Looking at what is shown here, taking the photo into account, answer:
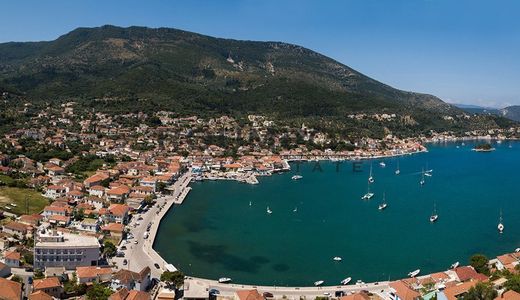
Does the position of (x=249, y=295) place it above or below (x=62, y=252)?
below

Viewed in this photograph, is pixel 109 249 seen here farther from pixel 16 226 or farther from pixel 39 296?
pixel 39 296

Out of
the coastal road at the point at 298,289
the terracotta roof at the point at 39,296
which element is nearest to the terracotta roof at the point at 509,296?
the coastal road at the point at 298,289

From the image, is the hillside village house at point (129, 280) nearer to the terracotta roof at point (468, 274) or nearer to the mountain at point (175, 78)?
the terracotta roof at point (468, 274)

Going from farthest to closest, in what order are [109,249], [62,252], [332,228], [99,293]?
[332,228]
[109,249]
[62,252]
[99,293]

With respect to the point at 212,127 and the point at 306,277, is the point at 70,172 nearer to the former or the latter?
the point at 306,277

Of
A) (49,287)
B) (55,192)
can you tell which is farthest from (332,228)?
(55,192)

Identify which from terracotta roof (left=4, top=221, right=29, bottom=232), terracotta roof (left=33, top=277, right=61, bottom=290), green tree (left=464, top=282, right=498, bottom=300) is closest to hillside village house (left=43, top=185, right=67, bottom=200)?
terracotta roof (left=4, top=221, right=29, bottom=232)

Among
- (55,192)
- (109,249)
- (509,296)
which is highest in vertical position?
(55,192)
